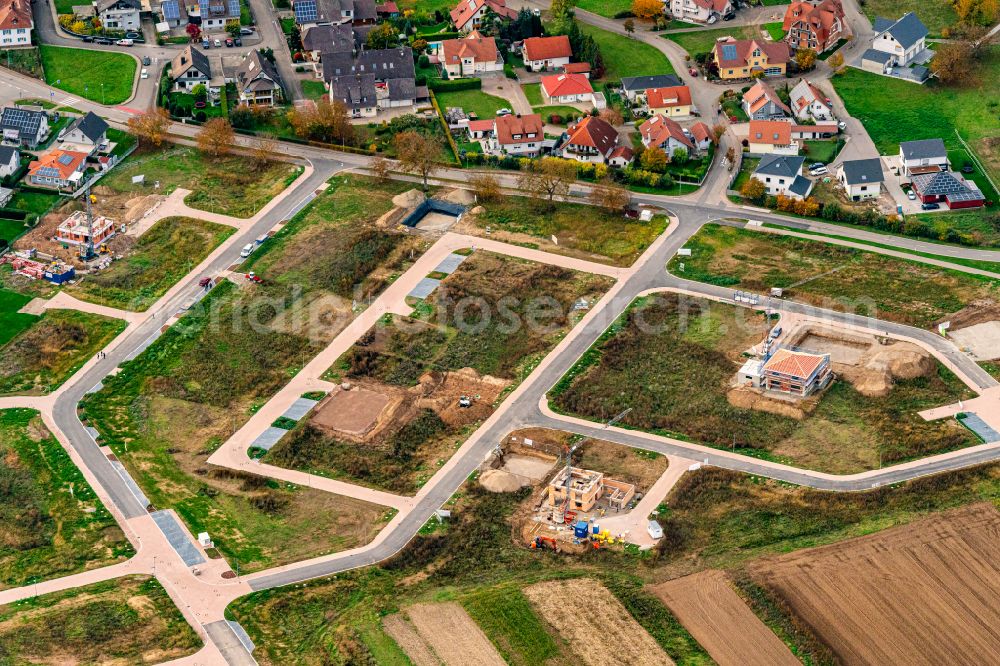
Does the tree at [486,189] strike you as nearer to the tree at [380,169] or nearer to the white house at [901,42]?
the tree at [380,169]

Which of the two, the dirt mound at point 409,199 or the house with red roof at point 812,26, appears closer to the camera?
the dirt mound at point 409,199

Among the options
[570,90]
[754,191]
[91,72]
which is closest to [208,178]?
[91,72]

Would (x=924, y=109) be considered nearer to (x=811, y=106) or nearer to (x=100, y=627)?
(x=811, y=106)

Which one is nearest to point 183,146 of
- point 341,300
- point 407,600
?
point 341,300

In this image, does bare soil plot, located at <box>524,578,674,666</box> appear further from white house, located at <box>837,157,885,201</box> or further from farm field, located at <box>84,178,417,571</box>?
white house, located at <box>837,157,885,201</box>

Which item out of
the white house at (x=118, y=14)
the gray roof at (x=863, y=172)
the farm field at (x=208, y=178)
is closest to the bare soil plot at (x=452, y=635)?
the farm field at (x=208, y=178)

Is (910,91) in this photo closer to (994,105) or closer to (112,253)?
(994,105)

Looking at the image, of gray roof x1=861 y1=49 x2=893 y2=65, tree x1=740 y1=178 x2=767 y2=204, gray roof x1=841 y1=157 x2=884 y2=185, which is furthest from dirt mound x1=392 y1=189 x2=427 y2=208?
gray roof x1=861 y1=49 x2=893 y2=65
